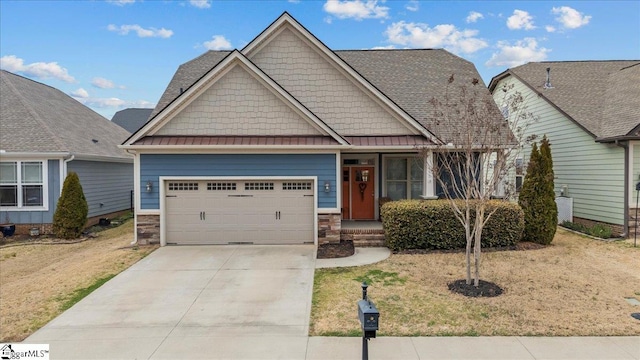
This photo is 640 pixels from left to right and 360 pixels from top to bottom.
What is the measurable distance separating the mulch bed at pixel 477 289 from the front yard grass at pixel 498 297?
0.15 meters

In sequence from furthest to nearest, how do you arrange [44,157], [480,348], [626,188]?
[44,157]
[626,188]
[480,348]

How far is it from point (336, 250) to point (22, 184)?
12307 millimetres

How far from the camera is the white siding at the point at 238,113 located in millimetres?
11609

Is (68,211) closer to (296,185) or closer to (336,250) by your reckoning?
(296,185)

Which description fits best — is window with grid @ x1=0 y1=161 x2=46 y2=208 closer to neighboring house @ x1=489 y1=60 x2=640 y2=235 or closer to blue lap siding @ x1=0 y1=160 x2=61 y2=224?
blue lap siding @ x1=0 y1=160 x2=61 y2=224

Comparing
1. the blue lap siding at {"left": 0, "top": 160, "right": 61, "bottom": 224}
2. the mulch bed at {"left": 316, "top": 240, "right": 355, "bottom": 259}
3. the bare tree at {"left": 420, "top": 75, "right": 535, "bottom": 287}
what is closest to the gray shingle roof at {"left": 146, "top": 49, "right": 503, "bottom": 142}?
the bare tree at {"left": 420, "top": 75, "right": 535, "bottom": 287}

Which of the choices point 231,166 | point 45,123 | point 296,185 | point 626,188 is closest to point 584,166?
point 626,188

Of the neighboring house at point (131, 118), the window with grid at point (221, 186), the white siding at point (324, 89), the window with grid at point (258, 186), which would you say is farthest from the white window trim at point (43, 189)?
the neighboring house at point (131, 118)

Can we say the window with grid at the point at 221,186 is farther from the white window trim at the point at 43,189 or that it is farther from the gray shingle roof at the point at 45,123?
the white window trim at the point at 43,189

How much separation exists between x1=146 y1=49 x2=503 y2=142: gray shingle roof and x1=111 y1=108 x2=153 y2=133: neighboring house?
17982mm

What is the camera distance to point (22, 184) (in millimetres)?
14258

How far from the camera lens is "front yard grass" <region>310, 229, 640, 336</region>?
19.2ft

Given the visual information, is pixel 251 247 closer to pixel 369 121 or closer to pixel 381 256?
pixel 381 256

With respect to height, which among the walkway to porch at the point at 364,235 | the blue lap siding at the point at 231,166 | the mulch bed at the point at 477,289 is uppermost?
the blue lap siding at the point at 231,166
